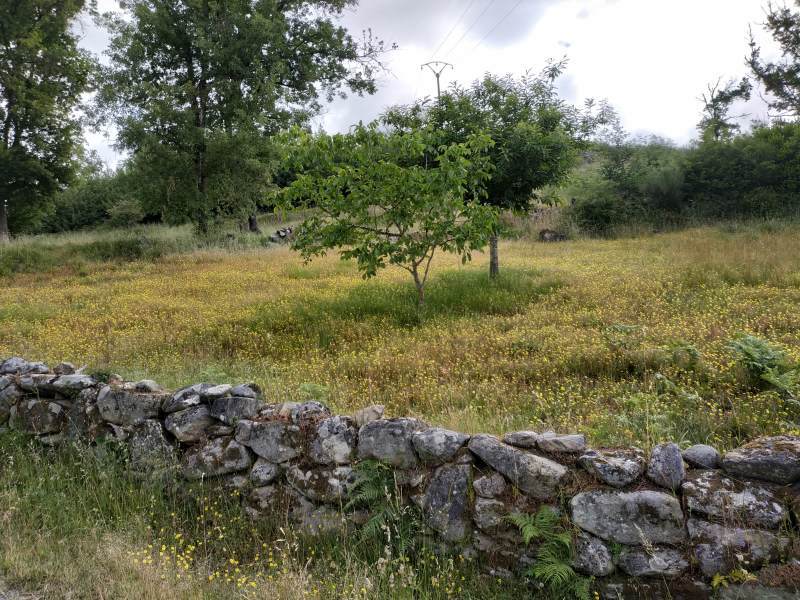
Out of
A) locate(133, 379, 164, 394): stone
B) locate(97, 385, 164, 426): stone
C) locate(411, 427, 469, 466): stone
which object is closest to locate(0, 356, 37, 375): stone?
locate(97, 385, 164, 426): stone

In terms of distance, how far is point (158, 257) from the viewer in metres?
20.7

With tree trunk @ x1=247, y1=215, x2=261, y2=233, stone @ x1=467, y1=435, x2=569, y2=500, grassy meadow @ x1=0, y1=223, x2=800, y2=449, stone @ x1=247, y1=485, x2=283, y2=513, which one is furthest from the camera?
tree trunk @ x1=247, y1=215, x2=261, y2=233

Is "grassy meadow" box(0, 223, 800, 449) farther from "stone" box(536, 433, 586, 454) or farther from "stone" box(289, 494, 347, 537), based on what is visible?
"stone" box(289, 494, 347, 537)

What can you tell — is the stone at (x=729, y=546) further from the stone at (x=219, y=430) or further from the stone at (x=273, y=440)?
the stone at (x=219, y=430)

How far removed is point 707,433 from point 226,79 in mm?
25523

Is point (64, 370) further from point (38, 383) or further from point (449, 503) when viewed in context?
point (449, 503)

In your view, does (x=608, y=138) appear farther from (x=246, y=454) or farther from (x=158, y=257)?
(x=246, y=454)

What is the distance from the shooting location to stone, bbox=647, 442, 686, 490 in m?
2.94

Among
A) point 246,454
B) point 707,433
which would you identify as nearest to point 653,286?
point 707,433

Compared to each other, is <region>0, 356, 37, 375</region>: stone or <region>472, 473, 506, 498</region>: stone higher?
<region>0, 356, 37, 375</region>: stone

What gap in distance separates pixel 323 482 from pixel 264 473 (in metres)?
0.54

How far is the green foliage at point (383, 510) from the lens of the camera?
→ 333cm

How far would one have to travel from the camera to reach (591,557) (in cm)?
293

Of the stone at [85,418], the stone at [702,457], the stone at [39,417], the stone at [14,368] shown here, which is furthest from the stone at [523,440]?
the stone at [14,368]
